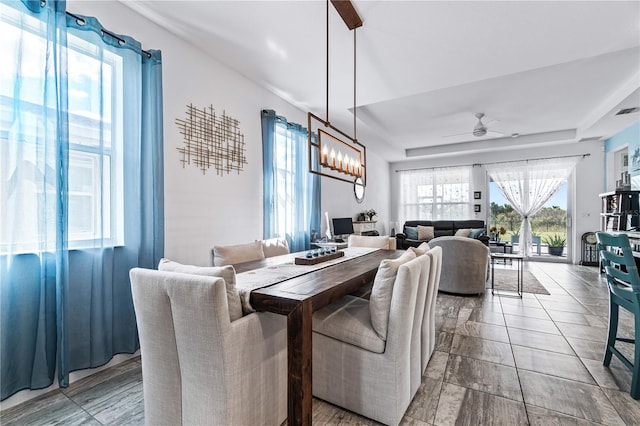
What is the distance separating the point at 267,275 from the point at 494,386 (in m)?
1.68

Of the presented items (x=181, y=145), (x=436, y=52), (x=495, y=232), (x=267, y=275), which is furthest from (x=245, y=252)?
A: (x=495, y=232)

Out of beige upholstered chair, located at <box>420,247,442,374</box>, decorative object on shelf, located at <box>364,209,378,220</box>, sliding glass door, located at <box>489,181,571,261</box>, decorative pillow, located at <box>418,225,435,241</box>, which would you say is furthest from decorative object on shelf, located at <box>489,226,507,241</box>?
beige upholstered chair, located at <box>420,247,442,374</box>

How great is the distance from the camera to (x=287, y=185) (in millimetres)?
4004

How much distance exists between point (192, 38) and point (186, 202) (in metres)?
1.56

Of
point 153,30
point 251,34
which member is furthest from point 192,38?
point 251,34

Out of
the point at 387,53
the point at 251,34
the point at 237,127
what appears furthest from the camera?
the point at 237,127

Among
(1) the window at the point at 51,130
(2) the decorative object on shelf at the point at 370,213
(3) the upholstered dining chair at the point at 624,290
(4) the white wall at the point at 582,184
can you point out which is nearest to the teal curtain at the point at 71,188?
(1) the window at the point at 51,130

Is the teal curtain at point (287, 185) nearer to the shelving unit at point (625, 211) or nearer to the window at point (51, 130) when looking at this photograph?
the window at point (51, 130)

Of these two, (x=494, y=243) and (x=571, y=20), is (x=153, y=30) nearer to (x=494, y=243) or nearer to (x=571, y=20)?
(x=571, y=20)

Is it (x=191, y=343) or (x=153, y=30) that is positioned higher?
(x=153, y=30)

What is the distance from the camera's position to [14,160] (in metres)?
1.71

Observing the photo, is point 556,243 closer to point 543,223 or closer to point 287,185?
point 543,223

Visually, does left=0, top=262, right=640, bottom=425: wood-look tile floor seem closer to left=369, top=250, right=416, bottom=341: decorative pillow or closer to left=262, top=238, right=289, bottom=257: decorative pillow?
left=369, top=250, right=416, bottom=341: decorative pillow

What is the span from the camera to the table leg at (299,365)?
1303 mm
